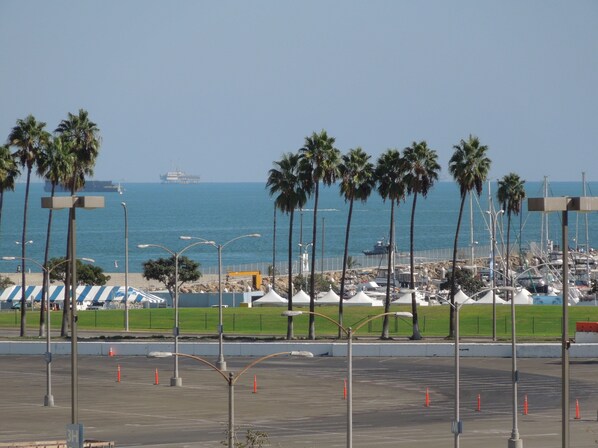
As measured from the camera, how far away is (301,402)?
66125 mm

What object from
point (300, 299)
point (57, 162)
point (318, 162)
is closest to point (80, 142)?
point (57, 162)

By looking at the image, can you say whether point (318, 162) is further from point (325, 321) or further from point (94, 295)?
point (94, 295)

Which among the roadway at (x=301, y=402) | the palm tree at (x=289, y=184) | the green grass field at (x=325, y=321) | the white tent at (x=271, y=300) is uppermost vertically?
the palm tree at (x=289, y=184)

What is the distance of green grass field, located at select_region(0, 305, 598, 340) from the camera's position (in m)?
103

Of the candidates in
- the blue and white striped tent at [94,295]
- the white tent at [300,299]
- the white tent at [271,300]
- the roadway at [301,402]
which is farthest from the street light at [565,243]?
the blue and white striped tent at [94,295]

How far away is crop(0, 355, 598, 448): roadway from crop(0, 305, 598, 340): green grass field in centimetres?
1564

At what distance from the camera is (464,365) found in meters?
82.4

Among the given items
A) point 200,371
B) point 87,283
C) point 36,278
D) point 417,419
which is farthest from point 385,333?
point 36,278

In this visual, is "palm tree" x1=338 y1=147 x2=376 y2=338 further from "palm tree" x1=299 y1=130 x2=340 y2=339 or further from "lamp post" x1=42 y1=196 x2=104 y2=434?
"lamp post" x1=42 y1=196 x2=104 y2=434

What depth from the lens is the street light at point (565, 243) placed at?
29.4 metres

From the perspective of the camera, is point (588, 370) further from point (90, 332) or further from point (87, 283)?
point (87, 283)

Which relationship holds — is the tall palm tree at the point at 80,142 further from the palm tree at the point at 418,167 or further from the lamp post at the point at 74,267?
the lamp post at the point at 74,267

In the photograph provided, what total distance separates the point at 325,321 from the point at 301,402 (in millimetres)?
44496

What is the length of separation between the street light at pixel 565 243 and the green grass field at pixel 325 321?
6479cm
